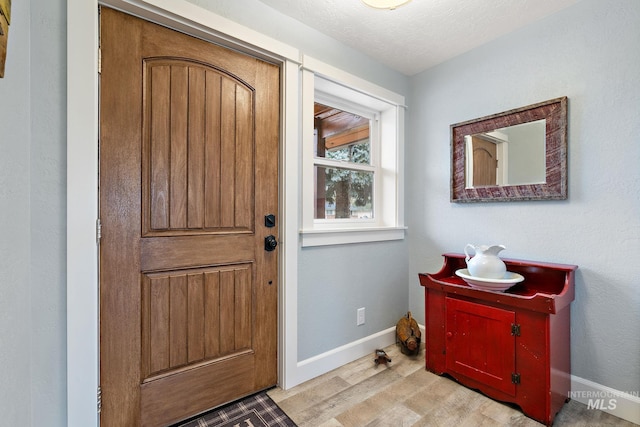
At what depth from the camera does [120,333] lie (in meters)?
1.34

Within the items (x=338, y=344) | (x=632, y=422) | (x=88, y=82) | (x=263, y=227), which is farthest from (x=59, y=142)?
(x=632, y=422)

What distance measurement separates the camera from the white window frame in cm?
191

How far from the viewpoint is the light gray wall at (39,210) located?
1.01m

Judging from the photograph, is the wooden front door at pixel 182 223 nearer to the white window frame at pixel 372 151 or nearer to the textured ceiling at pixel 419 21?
the white window frame at pixel 372 151

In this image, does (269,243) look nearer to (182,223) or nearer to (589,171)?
(182,223)

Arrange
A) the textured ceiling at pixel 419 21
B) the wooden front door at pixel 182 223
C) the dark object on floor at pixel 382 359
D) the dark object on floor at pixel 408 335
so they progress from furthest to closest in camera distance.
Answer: the dark object on floor at pixel 408 335 → the dark object on floor at pixel 382 359 → the textured ceiling at pixel 419 21 → the wooden front door at pixel 182 223

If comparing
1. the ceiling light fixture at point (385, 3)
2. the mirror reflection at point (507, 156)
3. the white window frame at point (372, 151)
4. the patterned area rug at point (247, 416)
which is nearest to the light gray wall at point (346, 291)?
the white window frame at point (372, 151)

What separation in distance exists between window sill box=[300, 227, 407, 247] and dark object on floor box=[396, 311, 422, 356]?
66cm

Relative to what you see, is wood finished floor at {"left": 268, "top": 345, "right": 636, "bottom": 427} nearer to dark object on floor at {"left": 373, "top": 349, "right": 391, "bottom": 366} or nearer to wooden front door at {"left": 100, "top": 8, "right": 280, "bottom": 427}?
dark object on floor at {"left": 373, "top": 349, "right": 391, "bottom": 366}

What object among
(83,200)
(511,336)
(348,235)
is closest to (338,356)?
(348,235)

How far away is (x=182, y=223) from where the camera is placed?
150 cm

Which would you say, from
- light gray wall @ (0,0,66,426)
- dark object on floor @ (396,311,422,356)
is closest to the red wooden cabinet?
dark object on floor @ (396,311,422,356)

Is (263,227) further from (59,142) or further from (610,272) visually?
(610,272)

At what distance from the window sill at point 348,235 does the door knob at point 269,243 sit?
19 cm
